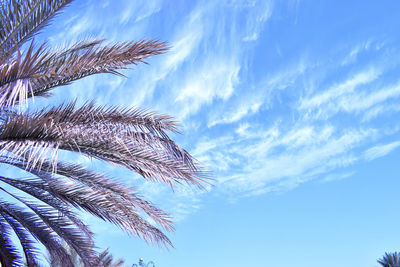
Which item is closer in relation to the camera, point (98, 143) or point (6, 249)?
point (98, 143)

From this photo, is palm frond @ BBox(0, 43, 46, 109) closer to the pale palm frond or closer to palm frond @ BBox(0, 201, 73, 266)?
the pale palm frond

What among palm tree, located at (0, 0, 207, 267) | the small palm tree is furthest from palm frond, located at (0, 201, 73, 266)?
the small palm tree

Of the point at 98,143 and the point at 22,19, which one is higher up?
the point at 22,19

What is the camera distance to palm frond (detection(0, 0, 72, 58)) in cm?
610

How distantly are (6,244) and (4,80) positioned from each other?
189 inches

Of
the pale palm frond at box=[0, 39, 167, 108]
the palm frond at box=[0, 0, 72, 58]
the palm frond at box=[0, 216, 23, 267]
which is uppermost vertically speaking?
the palm frond at box=[0, 0, 72, 58]

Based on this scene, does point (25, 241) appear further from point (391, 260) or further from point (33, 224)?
point (391, 260)

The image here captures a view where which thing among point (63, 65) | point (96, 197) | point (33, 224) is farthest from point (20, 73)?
point (33, 224)

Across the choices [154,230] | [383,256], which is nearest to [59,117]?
[154,230]

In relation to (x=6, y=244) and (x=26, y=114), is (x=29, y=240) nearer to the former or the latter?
(x=6, y=244)

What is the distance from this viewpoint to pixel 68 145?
19.1ft

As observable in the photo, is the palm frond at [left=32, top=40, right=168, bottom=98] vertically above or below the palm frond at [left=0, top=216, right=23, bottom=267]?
above

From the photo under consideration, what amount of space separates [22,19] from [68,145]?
6.82 ft

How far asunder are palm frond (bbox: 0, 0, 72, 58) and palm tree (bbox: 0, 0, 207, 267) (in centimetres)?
1
